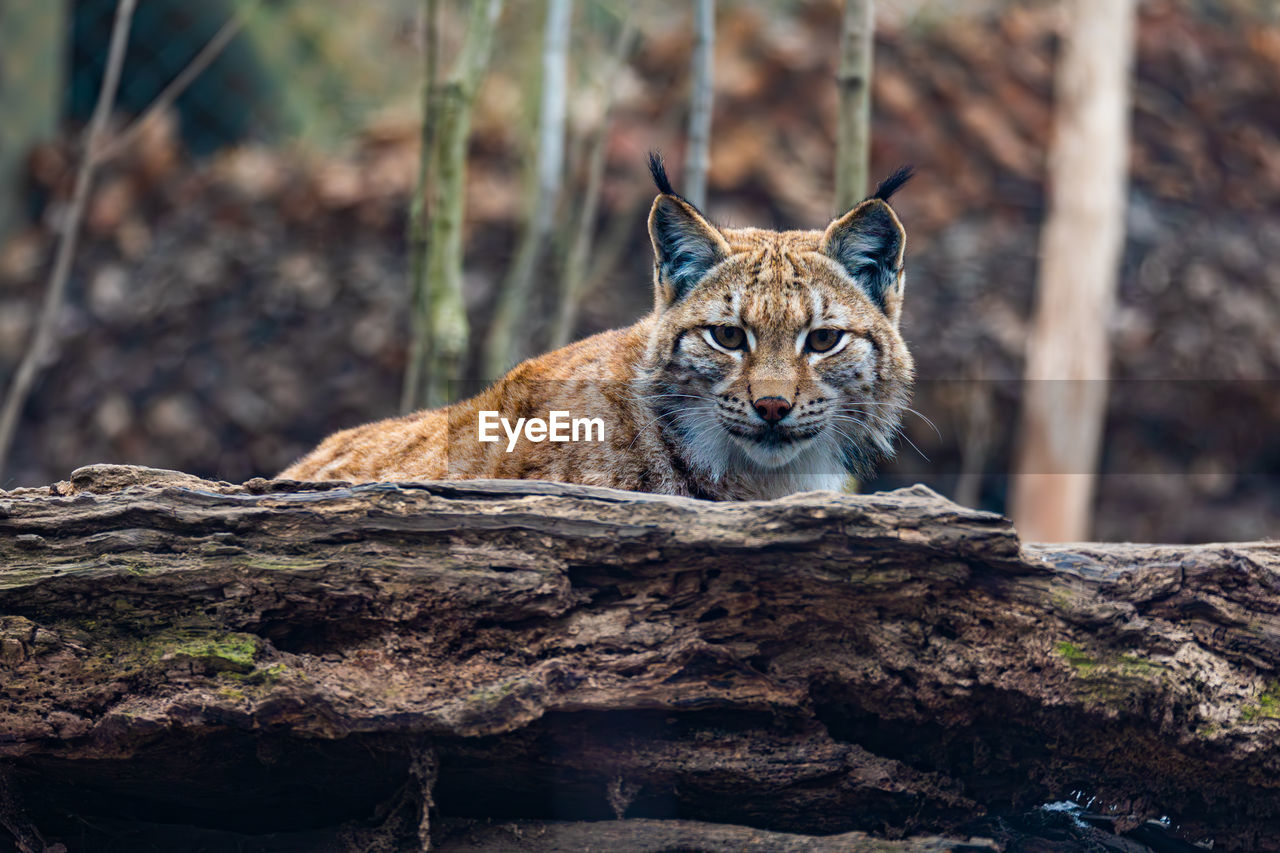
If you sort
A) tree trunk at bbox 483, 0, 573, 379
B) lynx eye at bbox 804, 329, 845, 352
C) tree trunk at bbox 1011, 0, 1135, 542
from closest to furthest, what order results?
lynx eye at bbox 804, 329, 845, 352 < tree trunk at bbox 483, 0, 573, 379 < tree trunk at bbox 1011, 0, 1135, 542

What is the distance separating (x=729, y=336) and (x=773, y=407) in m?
0.46

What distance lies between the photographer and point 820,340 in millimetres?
5016

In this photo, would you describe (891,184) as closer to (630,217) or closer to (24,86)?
(630,217)

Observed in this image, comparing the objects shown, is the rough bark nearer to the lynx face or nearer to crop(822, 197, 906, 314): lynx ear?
the lynx face

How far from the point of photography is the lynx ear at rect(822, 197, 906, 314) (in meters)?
5.05

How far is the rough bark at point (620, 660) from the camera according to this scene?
12.2 ft

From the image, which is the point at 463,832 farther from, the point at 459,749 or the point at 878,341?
the point at 878,341

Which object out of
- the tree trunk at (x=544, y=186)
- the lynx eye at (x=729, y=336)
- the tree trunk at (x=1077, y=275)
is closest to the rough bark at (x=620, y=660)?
the lynx eye at (x=729, y=336)

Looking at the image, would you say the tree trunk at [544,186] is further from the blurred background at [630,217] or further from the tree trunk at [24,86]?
the tree trunk at [24,86]

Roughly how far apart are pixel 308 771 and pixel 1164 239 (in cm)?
1313

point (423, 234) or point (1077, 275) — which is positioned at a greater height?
point (1077, 275)

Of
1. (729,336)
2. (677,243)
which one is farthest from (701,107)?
(729,336)

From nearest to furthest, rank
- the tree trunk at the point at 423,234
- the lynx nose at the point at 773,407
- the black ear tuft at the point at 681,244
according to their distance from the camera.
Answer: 1. the lynx nose at the point at 773,407
2. the black ear tuft at the point at 681,244
3. the tree trunk at the point at 423,234

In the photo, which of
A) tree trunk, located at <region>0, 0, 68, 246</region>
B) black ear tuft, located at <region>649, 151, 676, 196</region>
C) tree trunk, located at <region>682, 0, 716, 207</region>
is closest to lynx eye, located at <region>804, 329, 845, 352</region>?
black ear tuft, located at <region>649, 151, 676, 196</region>
